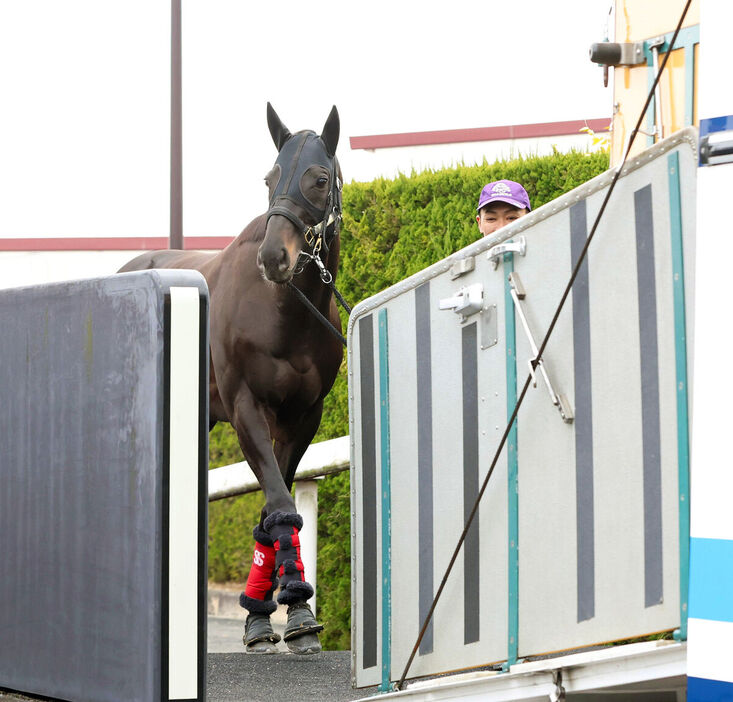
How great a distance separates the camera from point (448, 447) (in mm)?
3486

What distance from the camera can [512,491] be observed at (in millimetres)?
3111

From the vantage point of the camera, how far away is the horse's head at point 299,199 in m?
5.39

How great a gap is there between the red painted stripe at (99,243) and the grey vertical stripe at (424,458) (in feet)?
37.4

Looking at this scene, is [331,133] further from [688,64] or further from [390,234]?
[688,64]

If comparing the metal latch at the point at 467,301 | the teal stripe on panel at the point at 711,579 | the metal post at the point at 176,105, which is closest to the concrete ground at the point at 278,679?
the metal latch at the point at 467,301

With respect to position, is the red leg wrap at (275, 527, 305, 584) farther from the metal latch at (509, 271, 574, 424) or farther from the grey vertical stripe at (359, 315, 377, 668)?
the metal latch at (509, 271, 574, 424)

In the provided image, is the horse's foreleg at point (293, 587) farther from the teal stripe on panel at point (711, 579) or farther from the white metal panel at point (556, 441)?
the teal stripe on panel at point (711, 579)

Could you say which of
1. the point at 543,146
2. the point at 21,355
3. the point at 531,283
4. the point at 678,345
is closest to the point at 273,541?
the point at 21,355

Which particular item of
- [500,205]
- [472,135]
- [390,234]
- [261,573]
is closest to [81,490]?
[261,573]

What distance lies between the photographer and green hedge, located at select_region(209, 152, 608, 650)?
7.57 metres

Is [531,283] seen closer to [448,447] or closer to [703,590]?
[448,447]

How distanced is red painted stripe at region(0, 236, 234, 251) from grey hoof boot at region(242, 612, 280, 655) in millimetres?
9408

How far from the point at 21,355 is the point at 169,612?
46.5 inches

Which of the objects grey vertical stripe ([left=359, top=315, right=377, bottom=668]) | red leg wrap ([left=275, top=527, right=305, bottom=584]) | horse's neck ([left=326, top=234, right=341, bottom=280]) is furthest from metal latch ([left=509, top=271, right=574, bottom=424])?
horse's neck ([left=326, top=234, right=341, bottom=280])
